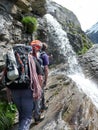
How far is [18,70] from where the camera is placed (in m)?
6.87

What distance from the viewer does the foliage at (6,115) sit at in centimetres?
903

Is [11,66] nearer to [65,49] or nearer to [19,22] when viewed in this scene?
[19,22]

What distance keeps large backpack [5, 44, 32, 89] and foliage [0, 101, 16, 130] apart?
7.94 ft

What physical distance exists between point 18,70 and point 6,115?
2909 millimetres

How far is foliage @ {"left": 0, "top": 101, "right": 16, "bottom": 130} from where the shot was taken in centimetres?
903

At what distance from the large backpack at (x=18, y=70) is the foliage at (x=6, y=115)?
2.42 meters

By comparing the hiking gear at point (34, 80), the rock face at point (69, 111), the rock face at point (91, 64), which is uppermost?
the rock face at point (91, 64)

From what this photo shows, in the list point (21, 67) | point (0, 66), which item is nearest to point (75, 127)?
point (21, 67)

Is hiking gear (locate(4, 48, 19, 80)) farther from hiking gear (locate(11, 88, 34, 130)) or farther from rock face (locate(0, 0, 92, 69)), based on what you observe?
rock face (locate(0, 0, 92, 69))

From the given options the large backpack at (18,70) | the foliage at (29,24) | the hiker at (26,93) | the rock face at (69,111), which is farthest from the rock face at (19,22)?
the hiker at (26,93)

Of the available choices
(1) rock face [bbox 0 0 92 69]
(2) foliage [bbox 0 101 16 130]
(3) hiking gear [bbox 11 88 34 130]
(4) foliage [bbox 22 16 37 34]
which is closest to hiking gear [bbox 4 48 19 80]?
(3) hiking gear [bbox 11 88 34 130]

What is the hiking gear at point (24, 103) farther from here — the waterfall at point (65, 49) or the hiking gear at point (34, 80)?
the waterfall at point (65, 49)

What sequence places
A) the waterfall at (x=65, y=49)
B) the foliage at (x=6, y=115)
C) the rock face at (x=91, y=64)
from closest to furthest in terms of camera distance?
the foliage at (x=6, y=115)
the rock face at (x=91, y=64)
the waterfall at (x=65, y=49)

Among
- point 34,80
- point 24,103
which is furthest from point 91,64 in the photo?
point 24,103
